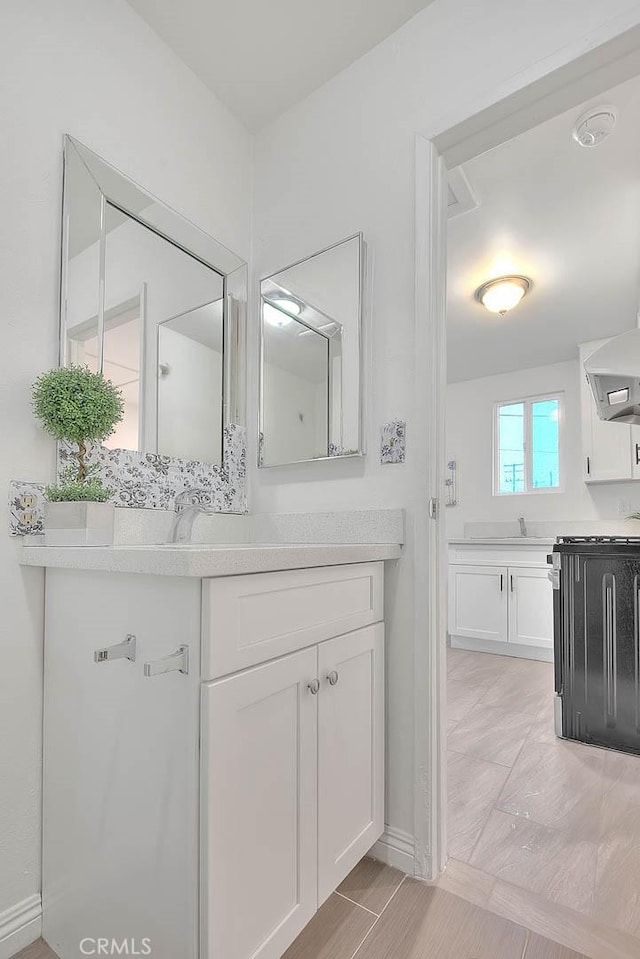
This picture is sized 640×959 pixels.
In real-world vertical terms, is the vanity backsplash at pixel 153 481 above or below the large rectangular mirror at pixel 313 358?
below

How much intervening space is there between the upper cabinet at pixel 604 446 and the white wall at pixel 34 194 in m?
3.59

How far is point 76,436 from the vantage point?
130cm

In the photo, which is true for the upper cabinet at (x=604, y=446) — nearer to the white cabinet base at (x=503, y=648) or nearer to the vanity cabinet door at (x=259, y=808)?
the white cabinet base at (x=503, y=648)

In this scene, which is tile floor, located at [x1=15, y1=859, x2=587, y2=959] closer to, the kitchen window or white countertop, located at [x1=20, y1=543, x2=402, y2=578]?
white countertop, located at [x1=20, y1=543, x2=402, y2=578]

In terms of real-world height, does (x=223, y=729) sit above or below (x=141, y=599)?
below

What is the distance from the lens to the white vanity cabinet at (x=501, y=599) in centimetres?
390

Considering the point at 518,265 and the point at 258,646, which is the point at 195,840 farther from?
the point at 518,265

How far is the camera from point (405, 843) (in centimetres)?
145

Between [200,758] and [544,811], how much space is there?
4.86ft

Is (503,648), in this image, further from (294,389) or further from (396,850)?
(294,389)

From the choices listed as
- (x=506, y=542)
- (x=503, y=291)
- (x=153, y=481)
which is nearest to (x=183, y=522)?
(x=153, y=481)

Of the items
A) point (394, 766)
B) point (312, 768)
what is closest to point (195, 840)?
point (312, 768)

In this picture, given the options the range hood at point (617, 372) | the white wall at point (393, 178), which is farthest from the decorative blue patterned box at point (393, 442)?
the range hood at point (617, 372)

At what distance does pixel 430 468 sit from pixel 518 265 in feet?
6.97
